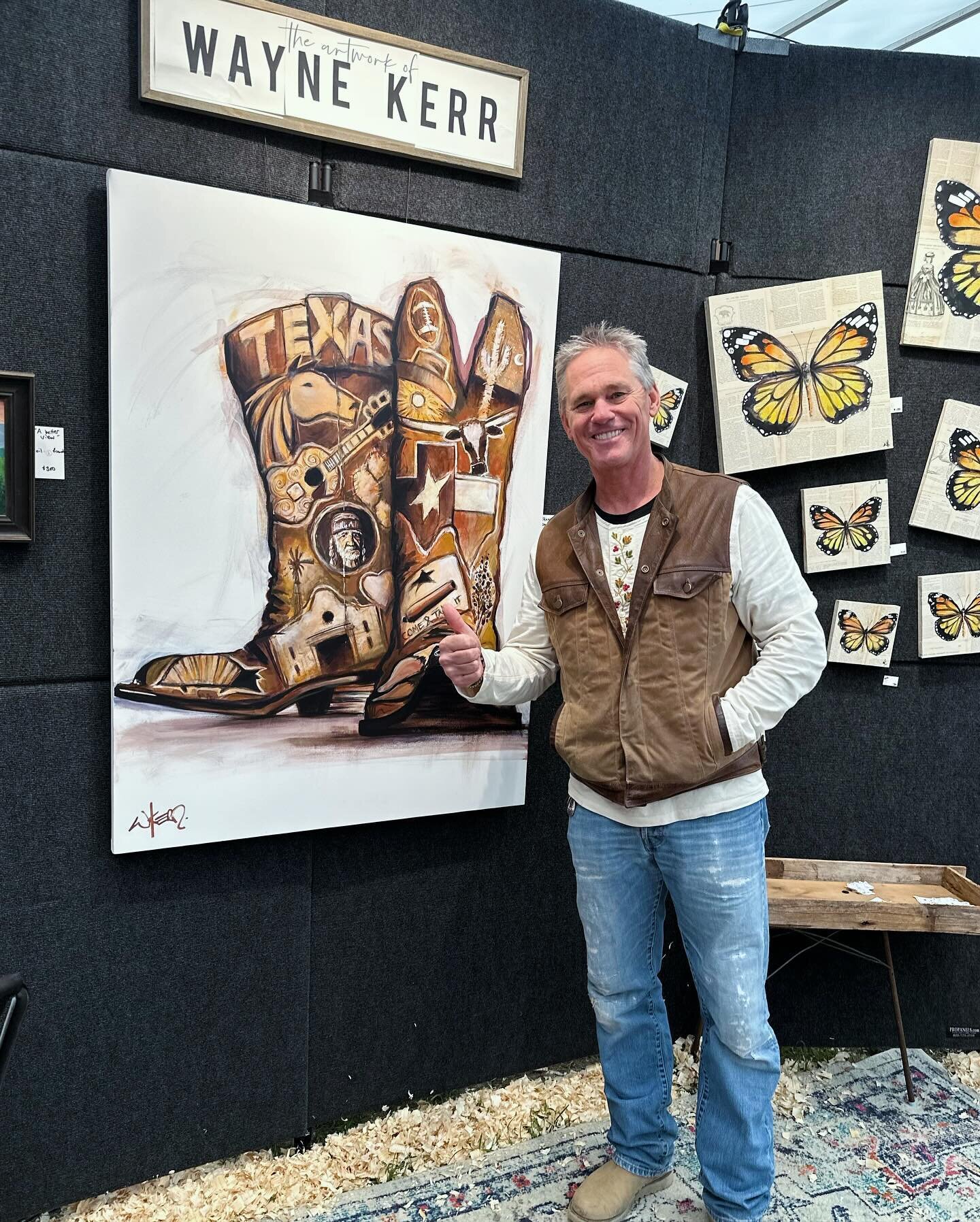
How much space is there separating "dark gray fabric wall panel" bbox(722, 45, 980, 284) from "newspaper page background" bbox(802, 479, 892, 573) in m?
0.54

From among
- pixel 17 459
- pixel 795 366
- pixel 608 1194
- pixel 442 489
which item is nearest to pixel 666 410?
pixel 795 366

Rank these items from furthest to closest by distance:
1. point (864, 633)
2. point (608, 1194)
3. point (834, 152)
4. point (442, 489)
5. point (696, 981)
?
point (864, 633), point (834, 152), point (442, 489), point (608, 1194), point (696, 981)

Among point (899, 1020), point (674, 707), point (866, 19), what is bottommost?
point (899, 1020)

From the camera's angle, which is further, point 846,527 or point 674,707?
point 846,527

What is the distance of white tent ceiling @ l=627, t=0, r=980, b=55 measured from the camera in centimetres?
532

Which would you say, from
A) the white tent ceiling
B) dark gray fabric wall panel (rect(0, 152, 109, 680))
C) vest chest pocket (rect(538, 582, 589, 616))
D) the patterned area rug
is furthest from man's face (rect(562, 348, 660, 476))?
the white tent ceiling

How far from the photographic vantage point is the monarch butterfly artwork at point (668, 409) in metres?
2.44

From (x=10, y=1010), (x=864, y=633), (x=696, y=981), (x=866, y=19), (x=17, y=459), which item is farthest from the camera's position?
(x=866, y=19)

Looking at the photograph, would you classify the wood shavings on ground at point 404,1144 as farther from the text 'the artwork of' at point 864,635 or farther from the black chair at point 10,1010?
the text 'the artwork of' at point 864,635

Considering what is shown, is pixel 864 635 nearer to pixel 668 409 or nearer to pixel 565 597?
pixel 668 409

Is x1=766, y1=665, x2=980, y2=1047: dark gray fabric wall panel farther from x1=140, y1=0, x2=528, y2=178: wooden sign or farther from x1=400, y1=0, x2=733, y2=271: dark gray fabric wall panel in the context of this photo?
x1=140, y1=0, x2=528, y2=178: wooden sign

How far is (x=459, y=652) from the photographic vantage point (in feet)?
6.42

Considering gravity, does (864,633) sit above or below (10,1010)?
above
